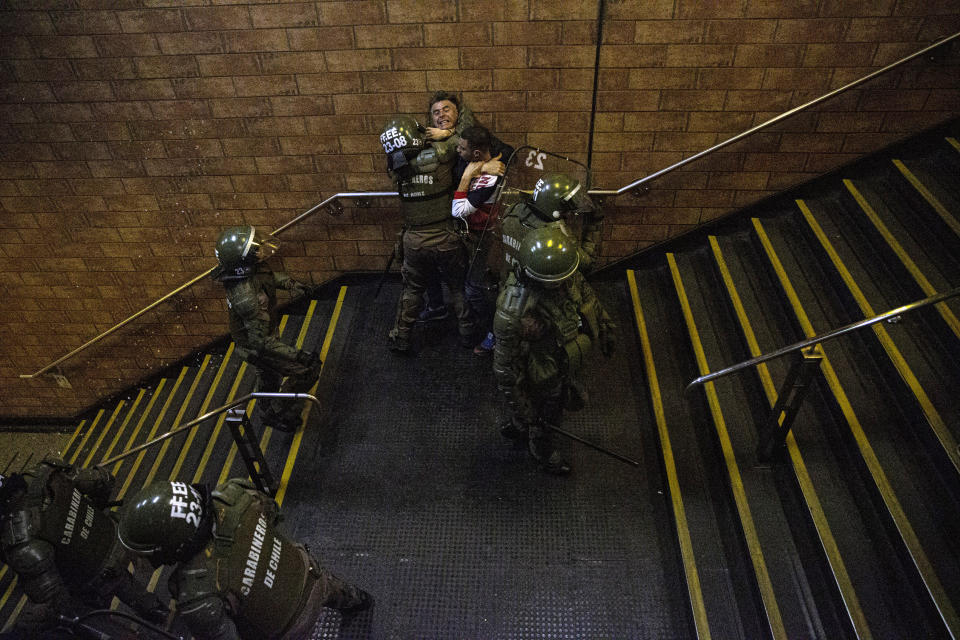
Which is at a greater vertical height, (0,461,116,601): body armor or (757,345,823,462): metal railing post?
(757,345,823,462): metal railing post

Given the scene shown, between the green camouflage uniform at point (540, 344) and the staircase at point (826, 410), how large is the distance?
0.93 m

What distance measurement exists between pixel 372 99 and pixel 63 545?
3868mm

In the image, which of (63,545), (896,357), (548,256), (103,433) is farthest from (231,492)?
(103,433)

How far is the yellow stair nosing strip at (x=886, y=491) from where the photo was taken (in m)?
2.67

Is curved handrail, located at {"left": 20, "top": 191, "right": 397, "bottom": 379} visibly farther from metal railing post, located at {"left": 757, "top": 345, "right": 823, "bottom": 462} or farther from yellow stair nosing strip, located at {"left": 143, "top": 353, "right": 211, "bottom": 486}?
metal railing post, located at {"left": 757, "top": 345, "right": 823, "bottom": 462}

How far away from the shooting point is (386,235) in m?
5.60

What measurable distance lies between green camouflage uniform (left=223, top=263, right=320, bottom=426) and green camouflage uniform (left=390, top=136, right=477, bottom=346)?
0.88 meters

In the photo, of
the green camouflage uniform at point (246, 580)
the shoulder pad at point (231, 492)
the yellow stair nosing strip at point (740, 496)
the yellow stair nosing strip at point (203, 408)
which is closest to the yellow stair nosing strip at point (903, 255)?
the yellow stair nosing strip at point (740, 496)

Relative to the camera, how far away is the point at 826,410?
144 inches

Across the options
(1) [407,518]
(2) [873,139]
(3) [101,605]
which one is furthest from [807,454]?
(3) [101,605]

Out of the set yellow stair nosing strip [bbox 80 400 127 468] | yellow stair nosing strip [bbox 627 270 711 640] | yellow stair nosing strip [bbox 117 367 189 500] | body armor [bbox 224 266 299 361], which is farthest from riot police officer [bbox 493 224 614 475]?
yellow stair nosing strip [bbox 80 400 127 468]

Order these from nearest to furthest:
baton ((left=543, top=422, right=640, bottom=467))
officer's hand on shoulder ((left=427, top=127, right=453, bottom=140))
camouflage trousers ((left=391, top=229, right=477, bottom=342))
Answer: baton ((left=543, top=422, right=640, bottom=467)), officer's hand on shoulder ((left=427, top=127, right=453, bottom=140)), camouflage trousers ((left=391, top=229, right=477, bottom=342))

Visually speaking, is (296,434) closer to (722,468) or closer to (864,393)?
(722,468)

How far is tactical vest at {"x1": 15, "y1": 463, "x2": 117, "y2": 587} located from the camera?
3301mm
